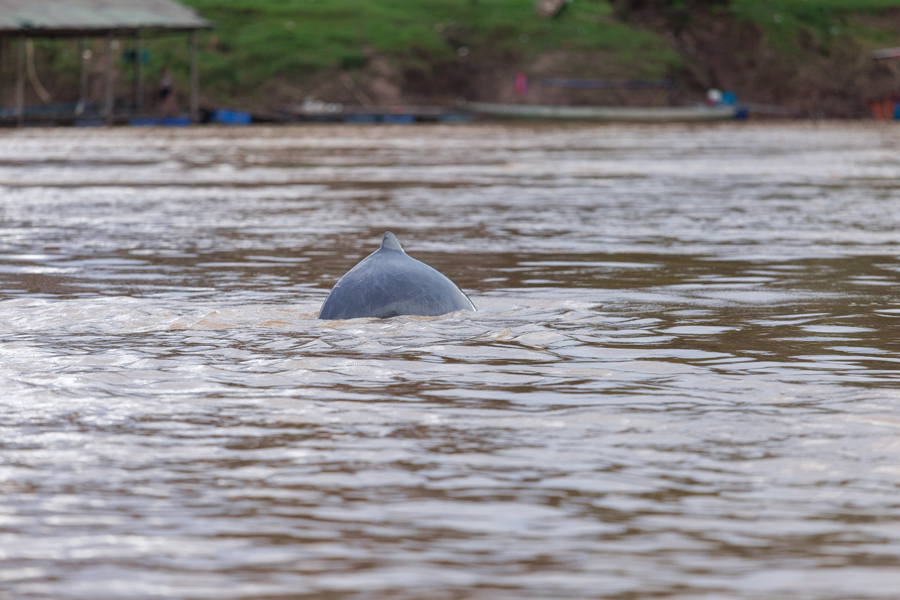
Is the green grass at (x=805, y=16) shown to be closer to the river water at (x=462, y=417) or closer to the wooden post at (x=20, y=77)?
the wooden post at (x=20, y=77)

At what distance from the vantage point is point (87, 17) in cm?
4506

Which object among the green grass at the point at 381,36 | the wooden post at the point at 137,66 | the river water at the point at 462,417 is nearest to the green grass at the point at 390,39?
the green grass at the point at 381,36

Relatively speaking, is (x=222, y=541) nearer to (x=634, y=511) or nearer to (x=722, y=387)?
(x=634, y=511)

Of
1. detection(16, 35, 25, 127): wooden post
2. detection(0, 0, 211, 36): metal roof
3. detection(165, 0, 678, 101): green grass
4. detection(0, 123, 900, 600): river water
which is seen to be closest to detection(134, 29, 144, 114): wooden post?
detection(0, 0, 211, 36): metal roof

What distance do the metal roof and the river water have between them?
98.6 ft

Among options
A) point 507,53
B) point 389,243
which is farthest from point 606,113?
point 389,243

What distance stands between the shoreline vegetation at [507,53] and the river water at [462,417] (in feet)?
171

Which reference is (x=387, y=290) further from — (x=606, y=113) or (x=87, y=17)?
(x=606, y=113)

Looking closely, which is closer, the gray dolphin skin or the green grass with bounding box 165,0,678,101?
the gray dolphin skin

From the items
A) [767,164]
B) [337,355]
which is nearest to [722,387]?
[337,355]

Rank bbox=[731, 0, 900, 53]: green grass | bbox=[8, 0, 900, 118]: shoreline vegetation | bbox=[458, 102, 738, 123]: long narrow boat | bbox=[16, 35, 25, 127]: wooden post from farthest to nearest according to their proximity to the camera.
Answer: bbox=[731, 0, 900, 53]: green grass, bbox=[8, 0, 900, 118]: shoreline vegetation, bbox=[458, 102, 738, 123]: long narrow boat, bbox=[16, 35, 25, 127]: wooden post

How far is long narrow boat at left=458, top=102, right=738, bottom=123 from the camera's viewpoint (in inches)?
2402

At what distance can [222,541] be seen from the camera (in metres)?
4.39

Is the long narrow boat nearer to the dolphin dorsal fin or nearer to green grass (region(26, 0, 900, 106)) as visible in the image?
green grass (region(26, 0, 900, 106))
